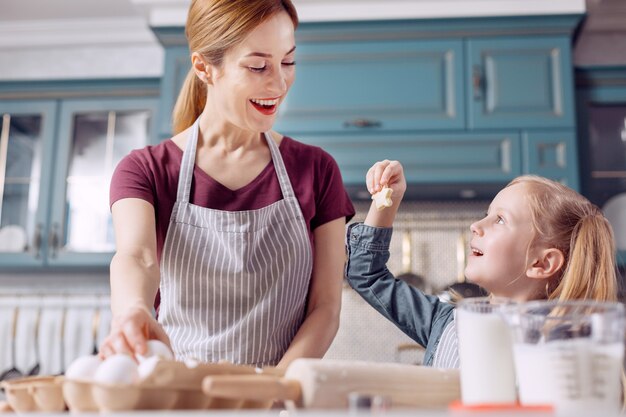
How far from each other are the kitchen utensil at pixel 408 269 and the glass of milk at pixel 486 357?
2.18 m

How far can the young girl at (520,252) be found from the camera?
3.90 feet

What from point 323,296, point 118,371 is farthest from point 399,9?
point 118,371

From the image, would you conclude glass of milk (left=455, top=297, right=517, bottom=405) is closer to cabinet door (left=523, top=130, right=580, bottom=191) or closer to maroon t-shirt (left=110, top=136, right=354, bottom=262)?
maroon t-shirt (left=110, top=136, right=354, bottom=262)

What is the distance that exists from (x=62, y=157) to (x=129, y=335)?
2567mm

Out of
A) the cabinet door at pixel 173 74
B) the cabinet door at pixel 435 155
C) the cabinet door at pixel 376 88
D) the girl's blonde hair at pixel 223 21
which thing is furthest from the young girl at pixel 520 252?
the cabinet door at pixel 173 74

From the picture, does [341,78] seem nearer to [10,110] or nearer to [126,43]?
[126,43]

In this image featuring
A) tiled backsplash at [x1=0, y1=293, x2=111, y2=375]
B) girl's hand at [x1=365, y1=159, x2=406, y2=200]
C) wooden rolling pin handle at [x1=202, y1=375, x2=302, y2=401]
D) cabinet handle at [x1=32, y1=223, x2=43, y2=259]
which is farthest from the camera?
tiled backsplash at [x1=0, y1=293, x2=111, y2=375]

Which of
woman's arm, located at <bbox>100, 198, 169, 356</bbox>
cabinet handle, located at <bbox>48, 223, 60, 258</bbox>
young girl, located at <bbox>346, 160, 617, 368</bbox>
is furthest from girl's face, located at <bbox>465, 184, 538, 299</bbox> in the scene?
cabinet handle, located at <bbox>48, 223, 60, 258</bbox>

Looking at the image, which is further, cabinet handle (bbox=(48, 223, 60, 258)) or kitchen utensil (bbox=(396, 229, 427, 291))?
cabinet handle (bbox=(48, 223, 60, 258))

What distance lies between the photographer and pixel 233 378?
23.9 inches

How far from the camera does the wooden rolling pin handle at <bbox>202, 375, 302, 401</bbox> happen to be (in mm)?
596

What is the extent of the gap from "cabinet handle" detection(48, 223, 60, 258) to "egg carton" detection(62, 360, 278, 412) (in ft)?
8.26

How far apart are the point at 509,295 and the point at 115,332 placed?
73 cm

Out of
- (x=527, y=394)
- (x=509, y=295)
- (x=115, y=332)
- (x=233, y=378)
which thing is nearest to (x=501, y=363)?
(x=527, y=394)
